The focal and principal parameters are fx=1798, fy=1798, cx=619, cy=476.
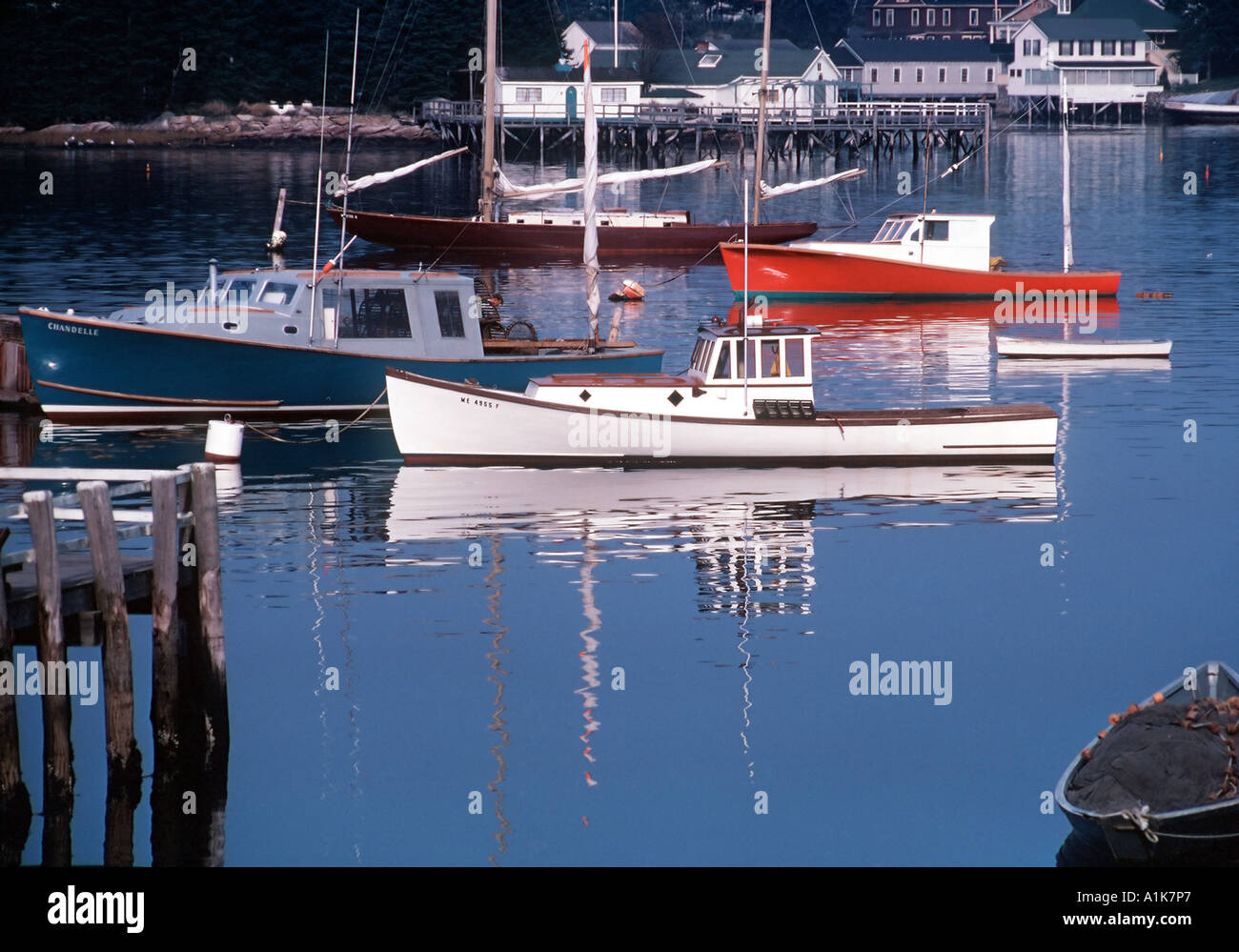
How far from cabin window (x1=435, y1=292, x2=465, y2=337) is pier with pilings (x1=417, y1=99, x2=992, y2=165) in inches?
3083

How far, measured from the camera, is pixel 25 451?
1161 inches

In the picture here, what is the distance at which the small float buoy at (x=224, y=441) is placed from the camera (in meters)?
28.4

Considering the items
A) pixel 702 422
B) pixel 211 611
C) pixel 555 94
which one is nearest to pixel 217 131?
pixel 555 94

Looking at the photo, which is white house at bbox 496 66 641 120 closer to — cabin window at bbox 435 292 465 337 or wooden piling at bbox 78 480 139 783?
cabin window at bbox 435 292 465 337

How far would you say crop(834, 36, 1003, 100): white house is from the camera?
166250 mm

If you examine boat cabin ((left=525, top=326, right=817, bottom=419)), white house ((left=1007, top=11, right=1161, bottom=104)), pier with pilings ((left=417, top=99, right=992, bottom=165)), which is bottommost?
boat cabin ((left=525, top=326, right=817, bottom=419))

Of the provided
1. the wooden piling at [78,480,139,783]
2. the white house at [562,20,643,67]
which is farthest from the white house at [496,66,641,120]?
the wooden piling at [78,480,139,783]

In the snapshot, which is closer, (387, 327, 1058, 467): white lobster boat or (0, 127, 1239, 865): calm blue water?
(0, 127, 1239, 865): calm blue water

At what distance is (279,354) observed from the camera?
3052cm

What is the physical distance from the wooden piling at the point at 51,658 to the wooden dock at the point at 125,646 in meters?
0.01

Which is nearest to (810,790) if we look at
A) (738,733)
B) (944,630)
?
(738,733)

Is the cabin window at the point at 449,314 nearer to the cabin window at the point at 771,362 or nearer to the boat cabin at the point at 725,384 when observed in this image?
the boat cabin at the point at 725,384

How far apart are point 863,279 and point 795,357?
25.9 m

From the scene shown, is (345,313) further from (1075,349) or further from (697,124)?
(697,124)
